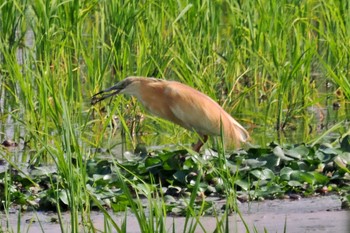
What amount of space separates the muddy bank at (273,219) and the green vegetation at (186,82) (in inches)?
6.1

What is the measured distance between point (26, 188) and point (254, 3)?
3548 mm

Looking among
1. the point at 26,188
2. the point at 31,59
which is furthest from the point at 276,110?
the point at 26,188

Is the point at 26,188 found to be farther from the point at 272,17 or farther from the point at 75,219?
the point at 272,17

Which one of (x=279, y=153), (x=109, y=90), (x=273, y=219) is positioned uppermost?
(x=109, y=90)

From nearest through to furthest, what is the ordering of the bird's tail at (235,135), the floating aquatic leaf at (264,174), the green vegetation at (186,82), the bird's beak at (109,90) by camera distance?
the floating aquatic leaf at (264,174) → the green vegetation at (186,82) → the bird's tail at (235,135) → the bird's beak at (109,90)

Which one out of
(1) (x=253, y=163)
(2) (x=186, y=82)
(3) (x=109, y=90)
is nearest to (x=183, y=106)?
(3) (x=109, y=90)

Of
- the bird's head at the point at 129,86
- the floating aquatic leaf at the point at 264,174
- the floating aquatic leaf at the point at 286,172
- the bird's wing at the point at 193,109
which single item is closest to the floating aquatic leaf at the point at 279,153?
the floating aquatic leaf at the point at 286,172

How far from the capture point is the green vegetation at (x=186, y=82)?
283 inches

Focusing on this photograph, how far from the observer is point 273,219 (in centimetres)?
647

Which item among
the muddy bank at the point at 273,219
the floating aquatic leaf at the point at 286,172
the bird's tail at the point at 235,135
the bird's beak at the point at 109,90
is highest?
the bird's beak at the point at 109,90

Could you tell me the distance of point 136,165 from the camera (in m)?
7.34

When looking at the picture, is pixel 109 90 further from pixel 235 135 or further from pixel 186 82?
pixel 186 82

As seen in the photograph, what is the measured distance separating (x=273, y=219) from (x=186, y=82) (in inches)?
113

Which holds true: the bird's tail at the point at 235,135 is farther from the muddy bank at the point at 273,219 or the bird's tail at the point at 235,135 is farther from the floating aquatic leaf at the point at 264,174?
the muddy bank at the point at 273,219
